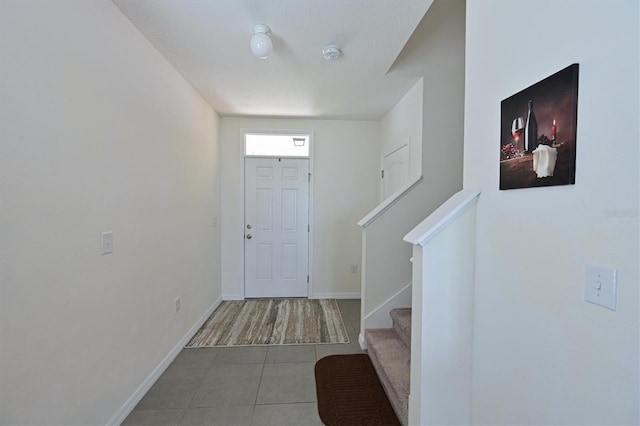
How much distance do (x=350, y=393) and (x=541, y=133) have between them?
1.89 meters

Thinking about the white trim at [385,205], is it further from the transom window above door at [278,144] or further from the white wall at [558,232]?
the transom window above door at [278,144]

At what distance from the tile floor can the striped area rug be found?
0.14 metres

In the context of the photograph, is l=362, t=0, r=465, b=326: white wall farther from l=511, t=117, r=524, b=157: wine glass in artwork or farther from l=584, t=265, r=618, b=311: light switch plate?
l=584, t=265, r=618, b=311: light switch plate

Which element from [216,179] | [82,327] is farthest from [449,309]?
[216,179]

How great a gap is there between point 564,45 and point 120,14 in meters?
2.20

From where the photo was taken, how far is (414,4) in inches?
59.1

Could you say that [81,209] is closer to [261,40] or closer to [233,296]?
[261,40]

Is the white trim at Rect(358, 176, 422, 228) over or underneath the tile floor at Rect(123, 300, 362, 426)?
over

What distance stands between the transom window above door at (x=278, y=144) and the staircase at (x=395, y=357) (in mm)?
2393

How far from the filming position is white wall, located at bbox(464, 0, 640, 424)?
2.29ft

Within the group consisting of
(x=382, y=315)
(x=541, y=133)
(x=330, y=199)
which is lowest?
(x=382, y=315)

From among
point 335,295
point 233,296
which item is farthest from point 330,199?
point 233,296

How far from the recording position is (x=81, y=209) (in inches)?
51.6

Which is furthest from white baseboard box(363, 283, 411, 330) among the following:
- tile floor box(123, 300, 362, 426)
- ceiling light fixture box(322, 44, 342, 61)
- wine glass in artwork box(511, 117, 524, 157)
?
ceiling light fixture box(322, 44, 342, 61)
